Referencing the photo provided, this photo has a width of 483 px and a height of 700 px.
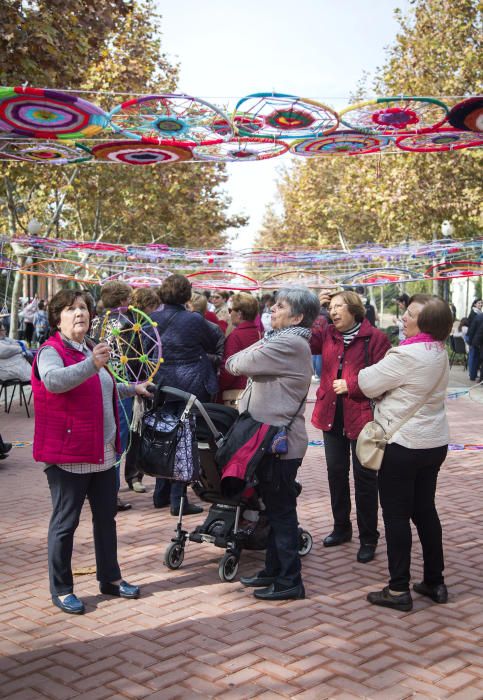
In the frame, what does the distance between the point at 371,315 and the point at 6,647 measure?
14.4 meters

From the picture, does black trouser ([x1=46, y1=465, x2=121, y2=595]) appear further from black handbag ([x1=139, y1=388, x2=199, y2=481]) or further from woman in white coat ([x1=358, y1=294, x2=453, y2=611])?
woman in white coat ([x1=358, y1=294, x2=453, y2=611])

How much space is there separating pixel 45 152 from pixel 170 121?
2.31 m

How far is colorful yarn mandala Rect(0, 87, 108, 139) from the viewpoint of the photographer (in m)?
7.25

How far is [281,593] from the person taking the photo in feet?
16.2

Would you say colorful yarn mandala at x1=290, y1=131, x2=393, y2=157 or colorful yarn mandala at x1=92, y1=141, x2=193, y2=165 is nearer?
colorful yarn mandala at x1=290, y1=131, x2=393, y2=157

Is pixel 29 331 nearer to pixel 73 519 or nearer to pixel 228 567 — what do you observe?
pixel 228 567

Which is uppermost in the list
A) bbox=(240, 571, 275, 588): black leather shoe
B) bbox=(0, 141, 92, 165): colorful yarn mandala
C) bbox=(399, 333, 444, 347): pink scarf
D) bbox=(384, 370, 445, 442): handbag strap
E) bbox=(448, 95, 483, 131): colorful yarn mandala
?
bbox=(0, 141, 92, 165): colorful yarn mandala

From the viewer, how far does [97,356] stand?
14.5 ft

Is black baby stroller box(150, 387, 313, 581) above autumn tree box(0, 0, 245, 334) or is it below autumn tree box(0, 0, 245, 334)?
below

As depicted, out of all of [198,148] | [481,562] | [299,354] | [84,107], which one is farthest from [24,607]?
[198,148]

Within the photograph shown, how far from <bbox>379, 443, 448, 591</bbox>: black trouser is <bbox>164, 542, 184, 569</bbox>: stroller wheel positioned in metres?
1.46

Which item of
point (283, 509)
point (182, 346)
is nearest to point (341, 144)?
point (182, 346)

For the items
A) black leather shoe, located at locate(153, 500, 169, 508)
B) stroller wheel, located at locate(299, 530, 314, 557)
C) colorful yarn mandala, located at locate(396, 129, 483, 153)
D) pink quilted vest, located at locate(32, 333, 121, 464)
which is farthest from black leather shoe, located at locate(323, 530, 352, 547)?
colorful yarn mandala, located at locate(396, 129, 483, 153)

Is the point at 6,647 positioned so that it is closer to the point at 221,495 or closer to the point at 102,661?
the point at 102,661
